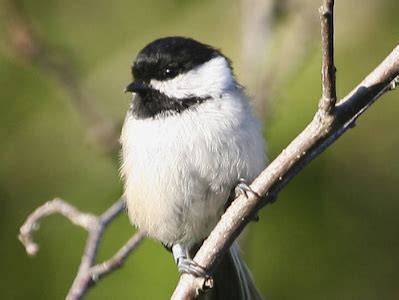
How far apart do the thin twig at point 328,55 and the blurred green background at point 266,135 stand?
3.53ft

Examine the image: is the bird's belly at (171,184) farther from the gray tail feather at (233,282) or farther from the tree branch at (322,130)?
the tree branch at (322,130)

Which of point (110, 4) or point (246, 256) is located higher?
point (110, 4)

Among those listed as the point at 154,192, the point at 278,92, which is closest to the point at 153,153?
the point at 154,192

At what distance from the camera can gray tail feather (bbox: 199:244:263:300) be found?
2.64 metres

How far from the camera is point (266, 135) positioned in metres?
3.01

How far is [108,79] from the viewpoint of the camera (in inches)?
133

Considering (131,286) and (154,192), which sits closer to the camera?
(154,192)

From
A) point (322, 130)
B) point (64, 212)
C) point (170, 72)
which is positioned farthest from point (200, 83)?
point (322, 130)

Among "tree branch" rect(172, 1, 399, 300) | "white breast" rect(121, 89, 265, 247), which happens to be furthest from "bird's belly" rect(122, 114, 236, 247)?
"tree branch" rect(172, 1, 399, 300)

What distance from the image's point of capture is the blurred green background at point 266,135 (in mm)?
3055

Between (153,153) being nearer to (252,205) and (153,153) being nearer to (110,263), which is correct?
(110,263)

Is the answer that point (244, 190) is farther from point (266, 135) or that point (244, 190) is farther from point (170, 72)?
point (266, 135)

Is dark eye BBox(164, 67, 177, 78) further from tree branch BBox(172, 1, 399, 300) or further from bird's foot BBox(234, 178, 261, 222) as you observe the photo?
tree branch BBox(172, 1, 399, 300)

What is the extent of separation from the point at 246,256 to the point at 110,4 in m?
1.15
